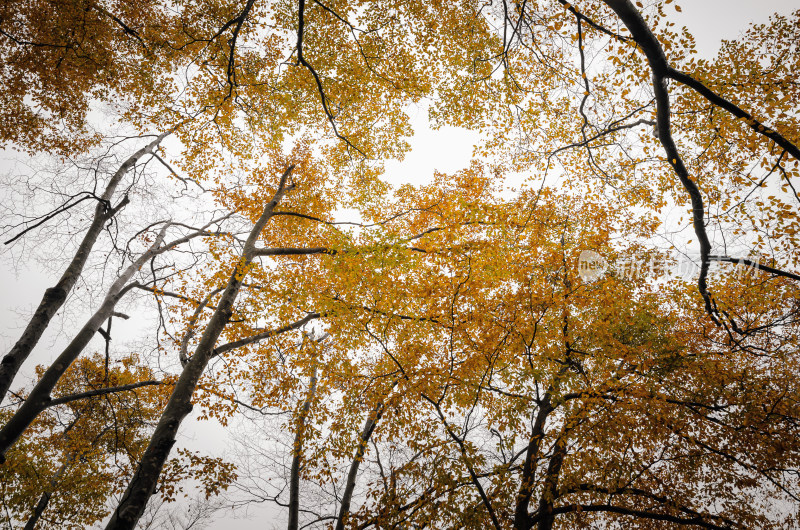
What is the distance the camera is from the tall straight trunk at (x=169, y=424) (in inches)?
162

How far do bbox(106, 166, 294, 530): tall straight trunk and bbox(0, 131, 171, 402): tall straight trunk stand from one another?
2.08m

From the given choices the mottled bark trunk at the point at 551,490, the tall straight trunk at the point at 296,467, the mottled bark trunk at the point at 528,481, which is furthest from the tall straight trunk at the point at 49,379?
the mottled bark trunk at the point at 551,490

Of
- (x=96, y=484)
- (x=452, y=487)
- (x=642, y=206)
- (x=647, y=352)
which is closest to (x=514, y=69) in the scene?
(x=642, y=206)

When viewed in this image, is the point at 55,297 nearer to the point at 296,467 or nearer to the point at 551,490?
the point at 296,467

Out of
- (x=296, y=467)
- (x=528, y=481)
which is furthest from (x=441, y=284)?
(x=296, y=467)

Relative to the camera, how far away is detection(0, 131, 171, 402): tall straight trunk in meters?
4.83

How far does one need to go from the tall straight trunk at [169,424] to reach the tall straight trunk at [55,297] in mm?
2081

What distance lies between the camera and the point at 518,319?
20.9 feet

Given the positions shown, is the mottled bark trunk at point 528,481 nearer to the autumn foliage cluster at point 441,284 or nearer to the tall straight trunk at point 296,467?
the autumn foliage cluster at point 441,284

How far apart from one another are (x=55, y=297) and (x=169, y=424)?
3.01 meters

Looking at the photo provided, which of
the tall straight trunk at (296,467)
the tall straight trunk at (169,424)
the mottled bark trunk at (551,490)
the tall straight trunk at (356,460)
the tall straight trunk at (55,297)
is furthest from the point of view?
the tall straight trunk at (296,467)

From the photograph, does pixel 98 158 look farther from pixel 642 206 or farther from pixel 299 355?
pixel 642 206

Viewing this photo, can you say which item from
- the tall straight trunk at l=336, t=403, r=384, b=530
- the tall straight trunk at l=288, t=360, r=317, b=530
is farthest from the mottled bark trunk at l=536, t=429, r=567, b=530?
the tall straight trunk at l=288, t=360, r=317, b=530

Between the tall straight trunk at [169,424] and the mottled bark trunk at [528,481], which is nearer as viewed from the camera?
the tall straight trunk at [169,424]
